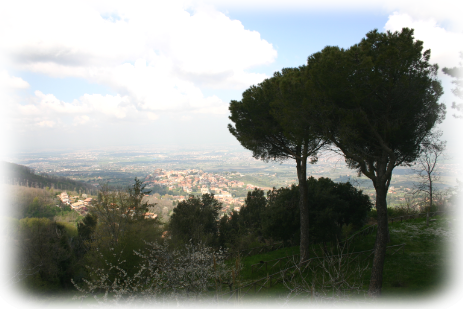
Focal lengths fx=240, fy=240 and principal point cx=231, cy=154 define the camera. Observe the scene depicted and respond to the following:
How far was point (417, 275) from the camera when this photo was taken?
7680mm

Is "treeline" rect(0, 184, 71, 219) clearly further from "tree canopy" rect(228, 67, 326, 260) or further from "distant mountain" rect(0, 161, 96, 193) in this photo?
"tree canopy" rect(228, 67, 326, 260)

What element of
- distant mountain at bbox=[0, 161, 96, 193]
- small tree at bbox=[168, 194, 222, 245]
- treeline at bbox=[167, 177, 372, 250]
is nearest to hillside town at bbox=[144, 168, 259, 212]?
distant mountain at bbox=[0, 161, 96, 193]

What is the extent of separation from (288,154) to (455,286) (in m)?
6.60

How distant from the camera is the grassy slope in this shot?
232 inches

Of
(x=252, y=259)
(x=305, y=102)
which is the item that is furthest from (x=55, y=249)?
(x=305, y=102)

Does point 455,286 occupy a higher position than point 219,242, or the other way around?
point 455,286

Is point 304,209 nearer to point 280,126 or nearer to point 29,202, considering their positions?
point 280,126

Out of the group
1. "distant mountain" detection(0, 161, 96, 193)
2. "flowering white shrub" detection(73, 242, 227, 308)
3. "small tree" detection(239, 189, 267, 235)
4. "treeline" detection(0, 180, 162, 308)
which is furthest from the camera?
"distant mountain" detection(0, 161, 96, 193)

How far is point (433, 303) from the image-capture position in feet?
18.2

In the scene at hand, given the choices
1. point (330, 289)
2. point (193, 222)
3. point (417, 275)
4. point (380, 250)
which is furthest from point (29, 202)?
point (417, 275)

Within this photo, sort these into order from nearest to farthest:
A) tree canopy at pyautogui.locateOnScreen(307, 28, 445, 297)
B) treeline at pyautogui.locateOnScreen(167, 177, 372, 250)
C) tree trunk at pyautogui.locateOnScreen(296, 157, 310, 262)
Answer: tree canopy at pyautogui.locateOnScreen(307, 28, 445, 297)
tree trunk at pyautogui.locateOnScreen(296, 157, 310, 262)
treeline at pyautogui.locateOnScreen(167, 177, 372, 250)

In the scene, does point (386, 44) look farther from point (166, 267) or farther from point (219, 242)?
point (219, 242)

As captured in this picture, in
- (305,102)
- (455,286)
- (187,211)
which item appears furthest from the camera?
(187,211)

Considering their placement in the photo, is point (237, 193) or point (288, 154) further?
point (237, 193)
